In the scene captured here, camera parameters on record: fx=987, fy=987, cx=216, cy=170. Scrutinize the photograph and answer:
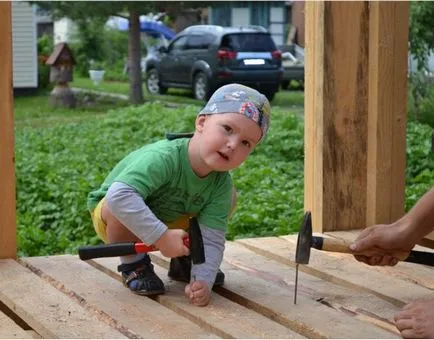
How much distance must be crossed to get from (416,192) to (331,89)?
235 centimetres

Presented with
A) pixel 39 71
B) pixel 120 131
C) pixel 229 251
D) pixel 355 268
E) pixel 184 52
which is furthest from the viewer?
pixel 39 71

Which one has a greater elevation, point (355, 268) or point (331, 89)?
point (331, 89)

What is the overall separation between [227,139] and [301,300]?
0.58 m

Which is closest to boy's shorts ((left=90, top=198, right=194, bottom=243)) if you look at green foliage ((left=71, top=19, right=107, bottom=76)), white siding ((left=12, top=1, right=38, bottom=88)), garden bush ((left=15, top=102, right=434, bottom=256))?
garden bush ((left=15, top=102, right=434, bottom=256))

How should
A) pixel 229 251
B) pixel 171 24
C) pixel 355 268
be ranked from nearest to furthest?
pixel 355 268 → pixel 229 251 → pixel 171 24

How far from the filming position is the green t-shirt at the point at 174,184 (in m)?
3.12

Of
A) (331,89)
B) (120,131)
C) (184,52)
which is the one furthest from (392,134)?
(184,52)

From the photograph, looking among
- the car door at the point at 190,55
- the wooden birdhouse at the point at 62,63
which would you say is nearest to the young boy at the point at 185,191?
the wooden birdhouse at the point at 62,63

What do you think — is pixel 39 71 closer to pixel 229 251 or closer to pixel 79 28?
pixel 79 28

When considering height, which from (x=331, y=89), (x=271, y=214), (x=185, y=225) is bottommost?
(x=271, y=214)

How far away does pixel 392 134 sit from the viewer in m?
4.20

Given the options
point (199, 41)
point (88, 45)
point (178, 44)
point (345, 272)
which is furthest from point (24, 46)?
point (345, 272)

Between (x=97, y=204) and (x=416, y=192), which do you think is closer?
(x=97, y=204)

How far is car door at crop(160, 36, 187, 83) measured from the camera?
19.0 m
